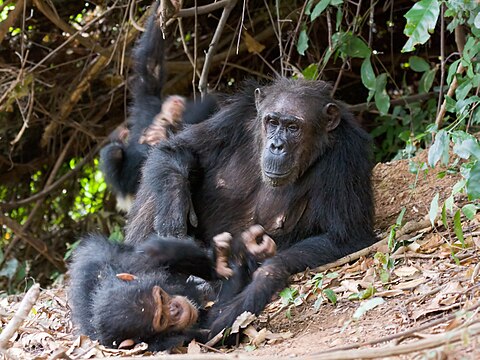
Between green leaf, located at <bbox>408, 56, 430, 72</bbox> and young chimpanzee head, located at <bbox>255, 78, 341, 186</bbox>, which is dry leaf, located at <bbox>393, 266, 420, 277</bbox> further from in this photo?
green leaf, located at <bbox>408, 56, 430, 72</bbox>

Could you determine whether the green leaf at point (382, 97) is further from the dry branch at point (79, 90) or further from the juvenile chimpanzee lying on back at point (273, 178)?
the dry branch at point (79, 90)

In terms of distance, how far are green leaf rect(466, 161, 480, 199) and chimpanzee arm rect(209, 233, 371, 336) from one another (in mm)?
1349

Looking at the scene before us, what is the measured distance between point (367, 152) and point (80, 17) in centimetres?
492

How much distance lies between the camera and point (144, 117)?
8477 millimetres

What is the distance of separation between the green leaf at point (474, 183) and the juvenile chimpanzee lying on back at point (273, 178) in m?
1.41

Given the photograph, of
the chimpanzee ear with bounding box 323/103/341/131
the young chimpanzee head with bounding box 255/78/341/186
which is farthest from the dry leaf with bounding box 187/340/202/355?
the chimpanzee ear with bounding box 323/103/341/131

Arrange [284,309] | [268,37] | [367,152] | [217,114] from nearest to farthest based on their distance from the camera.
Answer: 1. [284,309]
2. [367,152]
3. [217,114]
4. [268,37]

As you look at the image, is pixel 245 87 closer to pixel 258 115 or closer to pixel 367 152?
pixel 258 115

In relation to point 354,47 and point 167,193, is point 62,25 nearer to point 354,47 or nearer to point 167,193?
point 167,193

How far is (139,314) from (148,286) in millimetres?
217

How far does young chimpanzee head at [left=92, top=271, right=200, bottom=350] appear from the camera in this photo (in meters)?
4.83

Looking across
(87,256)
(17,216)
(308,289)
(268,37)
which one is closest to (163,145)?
(87,256)

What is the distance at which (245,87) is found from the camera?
22.3 ft

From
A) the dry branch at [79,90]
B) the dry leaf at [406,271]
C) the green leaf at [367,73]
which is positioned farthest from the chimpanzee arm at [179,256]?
the dry branch at [79,90]
